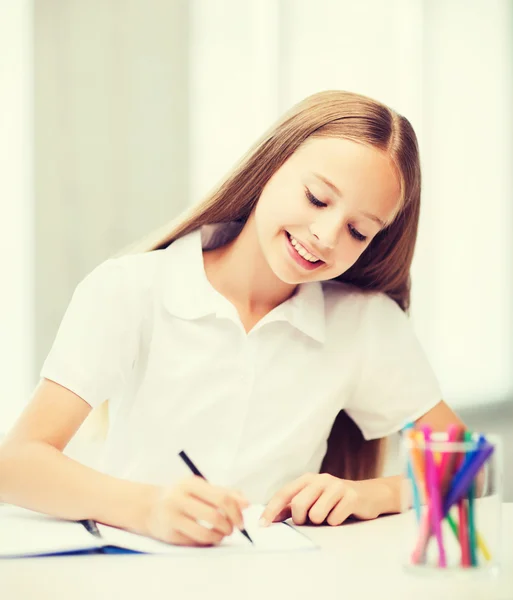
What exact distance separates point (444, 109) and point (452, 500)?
1.46m

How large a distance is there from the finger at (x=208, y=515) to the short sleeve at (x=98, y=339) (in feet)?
0.89

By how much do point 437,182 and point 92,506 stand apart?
1.32m

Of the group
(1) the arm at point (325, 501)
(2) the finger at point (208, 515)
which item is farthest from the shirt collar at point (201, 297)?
(2) the finger at point (208, 515)

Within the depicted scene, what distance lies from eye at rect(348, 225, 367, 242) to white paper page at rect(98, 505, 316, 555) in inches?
14.3

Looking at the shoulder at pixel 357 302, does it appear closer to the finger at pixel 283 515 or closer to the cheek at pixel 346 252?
the cheek at pixel 346 252

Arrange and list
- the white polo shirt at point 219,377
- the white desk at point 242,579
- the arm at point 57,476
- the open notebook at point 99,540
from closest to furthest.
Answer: the white desk at point 242,579 → the open notebook at point 99,540 → the arm at point 57,476 → the white polo shirt at point 219,377

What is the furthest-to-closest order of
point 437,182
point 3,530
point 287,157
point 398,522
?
point 437,182 → point 287,157 → point 398,522 → point 3,530

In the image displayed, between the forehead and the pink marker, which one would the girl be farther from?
the pink marker

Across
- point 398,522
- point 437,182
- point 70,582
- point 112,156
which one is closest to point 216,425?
point 398,522

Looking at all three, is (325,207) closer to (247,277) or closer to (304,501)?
(247,277)

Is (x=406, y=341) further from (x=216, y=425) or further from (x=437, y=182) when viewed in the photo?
(x=437, y=182)

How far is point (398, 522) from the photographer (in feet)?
2.93

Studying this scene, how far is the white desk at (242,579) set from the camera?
1.93 ft

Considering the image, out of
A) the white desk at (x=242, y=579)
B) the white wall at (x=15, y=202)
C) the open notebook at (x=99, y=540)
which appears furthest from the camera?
the white wall at (x=15, y=202)
